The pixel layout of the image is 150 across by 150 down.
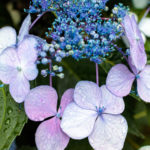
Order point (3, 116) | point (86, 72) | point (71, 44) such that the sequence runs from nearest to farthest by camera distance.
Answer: point (71, 44)
point (3, 116)
point (86, 72)

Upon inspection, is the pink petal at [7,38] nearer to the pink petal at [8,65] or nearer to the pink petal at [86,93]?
the pink petal at [8,65]

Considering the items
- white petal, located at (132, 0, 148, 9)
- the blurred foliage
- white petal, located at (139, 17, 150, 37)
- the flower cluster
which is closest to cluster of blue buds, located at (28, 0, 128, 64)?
the flower cluster

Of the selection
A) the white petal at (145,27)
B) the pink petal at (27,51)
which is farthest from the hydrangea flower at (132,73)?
the white petal at (145,27)

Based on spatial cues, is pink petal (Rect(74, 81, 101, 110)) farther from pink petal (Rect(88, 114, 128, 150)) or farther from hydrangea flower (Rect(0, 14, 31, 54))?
hydrangea flower (Rect(0, 14, 31, 54))

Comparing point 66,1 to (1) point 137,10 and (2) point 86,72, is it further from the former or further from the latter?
(1) point 137,10

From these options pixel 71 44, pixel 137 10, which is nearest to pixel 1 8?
pixel 137 10
